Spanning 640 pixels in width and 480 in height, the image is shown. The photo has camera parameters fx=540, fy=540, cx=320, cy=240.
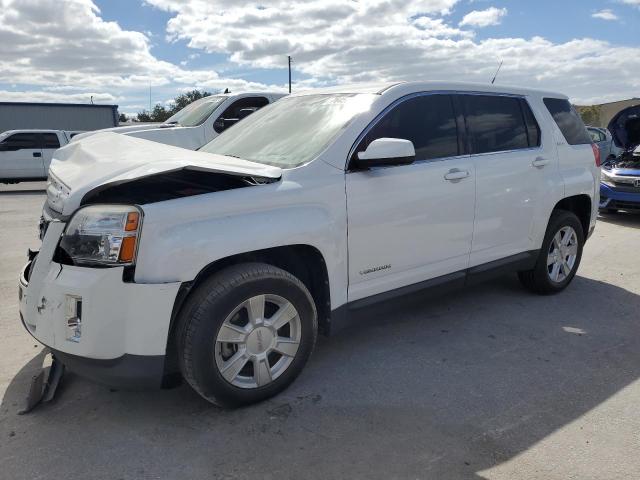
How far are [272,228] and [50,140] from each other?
16.1 meters

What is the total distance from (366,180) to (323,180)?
32 centimetres

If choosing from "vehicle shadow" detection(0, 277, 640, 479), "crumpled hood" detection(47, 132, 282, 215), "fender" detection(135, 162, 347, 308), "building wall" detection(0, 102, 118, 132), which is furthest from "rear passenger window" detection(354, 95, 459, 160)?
"building wall" detection(0, 102, 118, 132)

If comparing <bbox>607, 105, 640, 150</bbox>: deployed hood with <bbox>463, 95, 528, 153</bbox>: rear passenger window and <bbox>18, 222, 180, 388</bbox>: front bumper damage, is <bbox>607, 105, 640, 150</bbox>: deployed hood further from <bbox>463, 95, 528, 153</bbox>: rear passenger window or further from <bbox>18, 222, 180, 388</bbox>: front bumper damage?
<bbox>18, 222, 180, 388</bbox>: front bumper damage

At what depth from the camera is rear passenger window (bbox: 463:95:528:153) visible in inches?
164

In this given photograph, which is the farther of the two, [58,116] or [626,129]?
[58,116]

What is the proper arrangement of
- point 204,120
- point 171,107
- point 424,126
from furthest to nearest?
point 171,107
point 204,120
point 424,126

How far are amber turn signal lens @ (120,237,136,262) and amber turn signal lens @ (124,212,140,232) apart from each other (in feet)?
0.14

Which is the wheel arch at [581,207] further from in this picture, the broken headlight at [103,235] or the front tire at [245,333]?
the broken headlight at [103,235]

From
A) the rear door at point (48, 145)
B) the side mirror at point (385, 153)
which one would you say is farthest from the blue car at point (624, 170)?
the rear door at point (48, 145)

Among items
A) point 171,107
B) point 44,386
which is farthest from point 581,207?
point 171,107

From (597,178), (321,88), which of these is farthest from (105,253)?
(597,178)

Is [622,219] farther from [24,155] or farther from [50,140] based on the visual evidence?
[24,155]

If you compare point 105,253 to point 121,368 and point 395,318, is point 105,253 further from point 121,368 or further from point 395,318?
point 395,318

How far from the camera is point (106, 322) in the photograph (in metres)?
2.58
